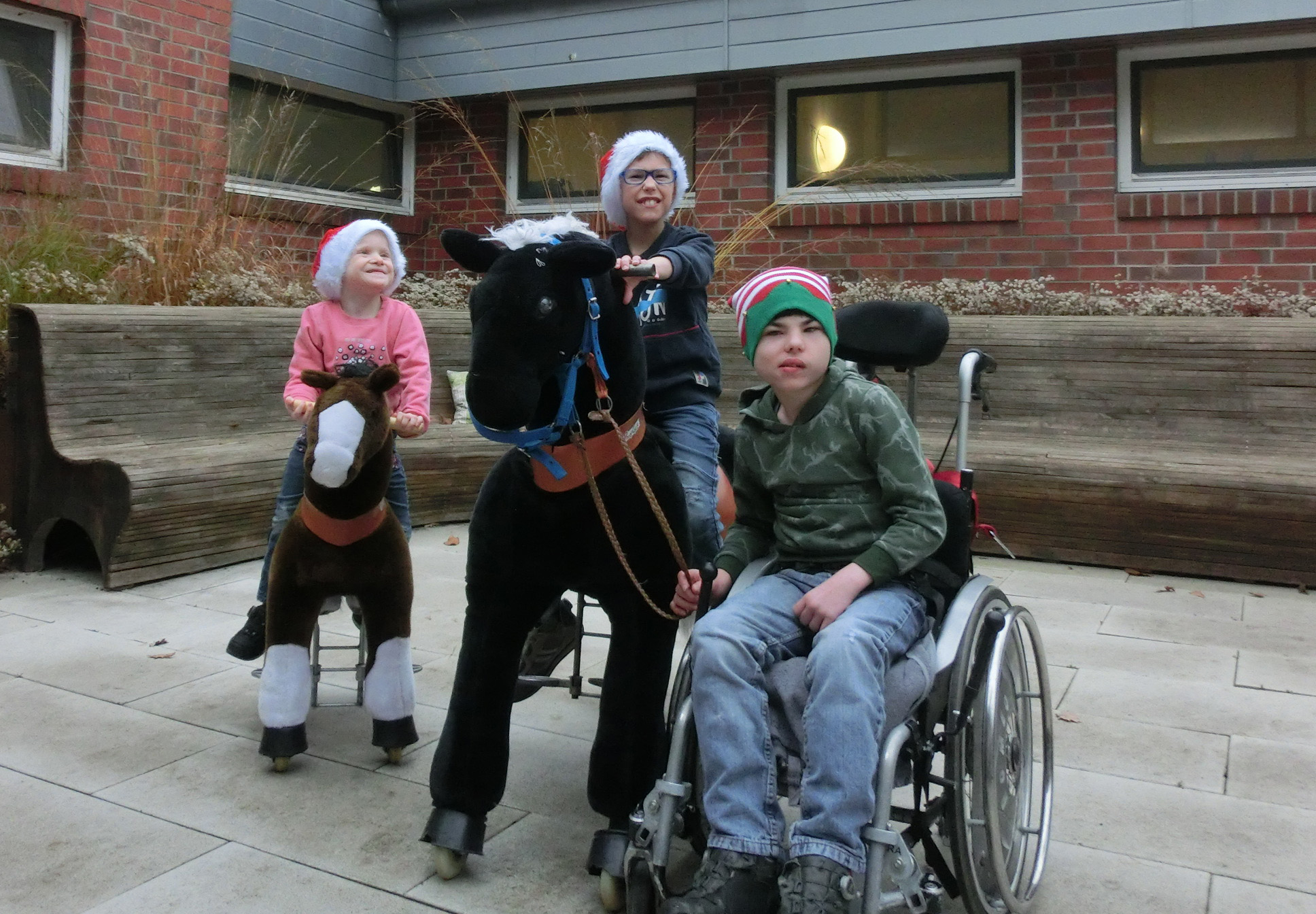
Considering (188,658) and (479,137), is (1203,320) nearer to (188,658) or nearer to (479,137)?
(188,658)

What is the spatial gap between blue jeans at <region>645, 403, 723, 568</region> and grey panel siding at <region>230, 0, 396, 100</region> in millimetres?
7535

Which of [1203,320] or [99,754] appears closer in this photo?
[99,754]

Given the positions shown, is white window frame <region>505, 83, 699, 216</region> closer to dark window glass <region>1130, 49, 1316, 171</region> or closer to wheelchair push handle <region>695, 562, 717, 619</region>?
dark window glass <region>1130, 49, 1316, 171</region>

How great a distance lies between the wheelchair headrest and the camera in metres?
3.09

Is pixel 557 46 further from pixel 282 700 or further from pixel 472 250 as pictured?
pixel 472 250

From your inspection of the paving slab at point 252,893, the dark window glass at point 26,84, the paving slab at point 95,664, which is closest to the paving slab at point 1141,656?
the paving slab at point 252,893

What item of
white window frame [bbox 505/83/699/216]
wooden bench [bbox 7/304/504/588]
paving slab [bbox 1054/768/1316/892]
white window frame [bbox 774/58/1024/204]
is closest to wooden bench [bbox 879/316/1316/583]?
white window frame [bbox 774/58/1024/204]

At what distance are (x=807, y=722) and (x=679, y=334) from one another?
147cm

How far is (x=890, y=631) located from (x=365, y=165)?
31.9 feet

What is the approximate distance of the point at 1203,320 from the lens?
22.1ft

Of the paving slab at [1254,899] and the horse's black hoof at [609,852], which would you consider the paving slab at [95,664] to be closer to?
the horse's black hoof at [609,852]

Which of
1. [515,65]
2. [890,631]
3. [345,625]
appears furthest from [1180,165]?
[890,631]

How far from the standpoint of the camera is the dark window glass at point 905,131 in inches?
360

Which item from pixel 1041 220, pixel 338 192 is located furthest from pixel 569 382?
pixel 338 192
